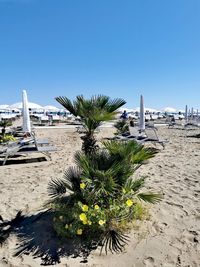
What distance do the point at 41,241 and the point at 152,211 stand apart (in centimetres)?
166

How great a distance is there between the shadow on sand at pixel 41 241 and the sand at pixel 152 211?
0.08 m

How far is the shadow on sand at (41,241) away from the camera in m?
2.99

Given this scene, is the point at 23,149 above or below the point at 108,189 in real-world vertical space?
below

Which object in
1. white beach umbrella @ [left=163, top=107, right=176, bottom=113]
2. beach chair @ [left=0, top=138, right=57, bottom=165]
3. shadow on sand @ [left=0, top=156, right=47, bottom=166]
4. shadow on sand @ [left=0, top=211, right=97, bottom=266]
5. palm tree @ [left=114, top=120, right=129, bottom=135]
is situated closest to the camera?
shadow on sand @ [left=0, top=211, right=97, bottom=266]

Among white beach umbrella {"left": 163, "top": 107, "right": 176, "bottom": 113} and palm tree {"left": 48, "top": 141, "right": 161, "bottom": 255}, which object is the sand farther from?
white beach umbrella {"left": 163, "top": 107, "right": 176, "bottom": 113}

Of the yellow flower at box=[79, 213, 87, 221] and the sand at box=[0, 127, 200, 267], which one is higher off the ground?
the yellow flower at box=[79, 213, 87, 221]

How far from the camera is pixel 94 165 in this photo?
3.46 m

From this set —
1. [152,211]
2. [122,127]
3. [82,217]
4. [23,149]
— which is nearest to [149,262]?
[82,217]

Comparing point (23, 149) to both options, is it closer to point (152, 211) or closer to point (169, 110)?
point (152, 211)

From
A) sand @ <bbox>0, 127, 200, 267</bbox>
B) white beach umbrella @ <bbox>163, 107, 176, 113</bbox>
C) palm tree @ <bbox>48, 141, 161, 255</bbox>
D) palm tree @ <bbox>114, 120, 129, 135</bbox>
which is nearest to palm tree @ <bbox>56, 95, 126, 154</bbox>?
palm tree @ <bbox>48, 141, 161, 255</bbox>

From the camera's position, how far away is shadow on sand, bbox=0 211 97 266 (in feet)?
9.82

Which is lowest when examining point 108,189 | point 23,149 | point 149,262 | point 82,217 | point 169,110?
point 149,262

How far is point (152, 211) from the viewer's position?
4.00 metres

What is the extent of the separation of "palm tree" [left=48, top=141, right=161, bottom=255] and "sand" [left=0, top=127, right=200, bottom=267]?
0.84 ft
